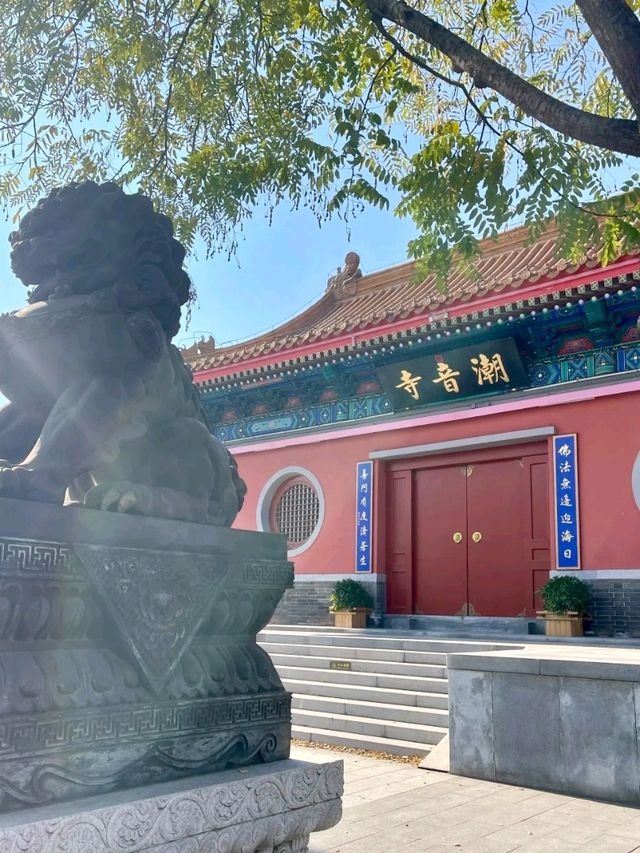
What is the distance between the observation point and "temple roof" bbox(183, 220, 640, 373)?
874 centimetres

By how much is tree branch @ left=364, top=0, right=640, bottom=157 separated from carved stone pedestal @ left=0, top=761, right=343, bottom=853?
2327mm

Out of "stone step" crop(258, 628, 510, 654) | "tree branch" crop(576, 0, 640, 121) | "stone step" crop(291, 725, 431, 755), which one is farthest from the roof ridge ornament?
"tree branch" crop(576, 0, 640, 121)

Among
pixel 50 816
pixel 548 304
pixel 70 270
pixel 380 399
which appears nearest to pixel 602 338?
pixel 548 304

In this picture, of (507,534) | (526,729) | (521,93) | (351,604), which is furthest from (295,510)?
(521,93)

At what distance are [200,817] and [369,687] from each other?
17.8 ft

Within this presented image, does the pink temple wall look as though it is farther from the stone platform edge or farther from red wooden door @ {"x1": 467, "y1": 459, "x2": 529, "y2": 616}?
→ the stone platform edge

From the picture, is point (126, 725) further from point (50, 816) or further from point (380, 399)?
point (380, 399)

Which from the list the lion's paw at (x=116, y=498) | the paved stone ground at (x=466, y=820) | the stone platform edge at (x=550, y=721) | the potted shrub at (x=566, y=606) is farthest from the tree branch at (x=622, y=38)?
the potted shrub at (x=566, y=606)

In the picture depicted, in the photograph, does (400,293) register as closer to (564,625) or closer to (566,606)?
(566,606)

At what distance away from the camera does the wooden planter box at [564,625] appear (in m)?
8.41

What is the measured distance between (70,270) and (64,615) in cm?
101

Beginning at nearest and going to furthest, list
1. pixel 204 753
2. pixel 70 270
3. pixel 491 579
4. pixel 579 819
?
pixel 204 753 < pixel 70 270 < pixel 579 819 < pixel 491 579

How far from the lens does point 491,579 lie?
32.5 ft

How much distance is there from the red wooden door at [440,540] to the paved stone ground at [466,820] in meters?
5.48
